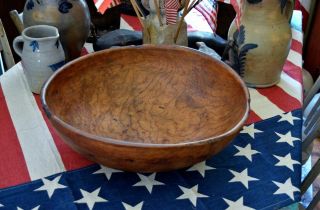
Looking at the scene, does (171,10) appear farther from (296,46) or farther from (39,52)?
(296,46)

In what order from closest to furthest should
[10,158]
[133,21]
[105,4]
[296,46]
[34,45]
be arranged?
1. [10,158]
2. [34,45]
3. [105,4]
4. [296,46]
5. [133,21]

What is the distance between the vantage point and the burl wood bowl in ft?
2.04

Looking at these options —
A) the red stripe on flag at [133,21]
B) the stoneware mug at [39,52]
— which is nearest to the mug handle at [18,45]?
the stoneware mug at [39,52]

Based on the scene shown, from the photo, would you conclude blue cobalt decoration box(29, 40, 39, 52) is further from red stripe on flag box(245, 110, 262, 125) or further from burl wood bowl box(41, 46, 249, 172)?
red stripe on flag box(245, 110, 262, 125)

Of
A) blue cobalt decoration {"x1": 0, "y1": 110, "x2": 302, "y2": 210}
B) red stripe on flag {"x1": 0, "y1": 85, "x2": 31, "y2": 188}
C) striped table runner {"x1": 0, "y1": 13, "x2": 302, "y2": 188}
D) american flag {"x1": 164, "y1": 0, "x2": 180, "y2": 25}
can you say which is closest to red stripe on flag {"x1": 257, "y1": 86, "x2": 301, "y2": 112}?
striped table runner {"x1": 0, "y1": 13, "x2": 302, "y2": 188}

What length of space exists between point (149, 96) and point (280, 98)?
0.95 feet

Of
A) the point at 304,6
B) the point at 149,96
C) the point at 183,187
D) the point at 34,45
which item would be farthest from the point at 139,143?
the point at 304,6

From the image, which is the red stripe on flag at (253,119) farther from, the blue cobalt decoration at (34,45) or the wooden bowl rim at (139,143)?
the blue cobalt decoration at (34,45)

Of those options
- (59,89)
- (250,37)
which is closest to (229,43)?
(250,37)

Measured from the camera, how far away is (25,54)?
712 mm

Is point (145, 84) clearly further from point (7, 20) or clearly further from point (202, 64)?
point (7, 20)

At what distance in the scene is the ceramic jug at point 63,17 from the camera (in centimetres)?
77

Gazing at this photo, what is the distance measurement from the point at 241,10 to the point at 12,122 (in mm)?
512

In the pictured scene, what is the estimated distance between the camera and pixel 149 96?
71cm
